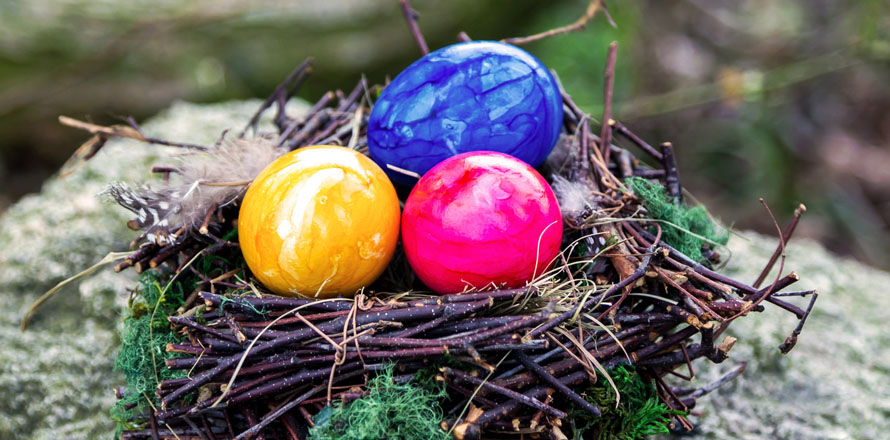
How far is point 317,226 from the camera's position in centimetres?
121

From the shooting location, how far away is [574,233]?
137cm

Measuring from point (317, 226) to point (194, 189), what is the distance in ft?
1.01

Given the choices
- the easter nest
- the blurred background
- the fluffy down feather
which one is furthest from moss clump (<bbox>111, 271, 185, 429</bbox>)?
the blurred background

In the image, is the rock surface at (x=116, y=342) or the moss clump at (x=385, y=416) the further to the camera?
the rock surface at (x=116, y=342)

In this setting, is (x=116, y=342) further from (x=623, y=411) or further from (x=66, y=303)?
(x=623, y=411)

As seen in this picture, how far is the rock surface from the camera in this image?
5.34ft

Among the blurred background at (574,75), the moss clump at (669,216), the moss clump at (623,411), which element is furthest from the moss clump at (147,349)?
the blurred background at (574,75)

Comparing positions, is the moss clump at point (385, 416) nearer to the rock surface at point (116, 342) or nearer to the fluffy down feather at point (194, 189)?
the fluffy down feather at point (194, 189)

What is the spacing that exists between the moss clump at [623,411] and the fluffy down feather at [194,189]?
2.66 feet

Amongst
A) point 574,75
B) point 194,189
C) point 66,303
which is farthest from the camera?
point 574,75

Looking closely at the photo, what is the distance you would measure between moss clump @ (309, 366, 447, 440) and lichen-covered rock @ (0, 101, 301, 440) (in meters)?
0.72

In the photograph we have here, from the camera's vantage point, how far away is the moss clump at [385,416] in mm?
1050

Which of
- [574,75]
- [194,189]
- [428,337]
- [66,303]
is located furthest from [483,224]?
[574,75]

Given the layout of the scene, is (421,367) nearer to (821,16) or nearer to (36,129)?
(36,129)
